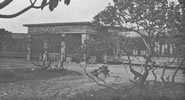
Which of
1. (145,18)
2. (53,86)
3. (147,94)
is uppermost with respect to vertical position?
(145,18)

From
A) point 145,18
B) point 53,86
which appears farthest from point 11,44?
point 145,18

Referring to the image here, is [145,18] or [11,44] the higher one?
[145,18]

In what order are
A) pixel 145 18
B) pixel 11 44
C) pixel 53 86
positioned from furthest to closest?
1. pixel 11 44
2. pixel 53 86
3. pixel 145 18

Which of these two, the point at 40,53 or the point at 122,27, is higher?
the point at 122,27

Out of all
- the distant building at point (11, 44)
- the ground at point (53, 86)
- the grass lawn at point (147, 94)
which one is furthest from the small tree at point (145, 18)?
the distant building at point (11, 44)

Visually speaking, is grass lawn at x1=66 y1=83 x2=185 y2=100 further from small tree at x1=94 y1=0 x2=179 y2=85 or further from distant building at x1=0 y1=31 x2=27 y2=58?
distant building at x1=0 y1=31 x2=27 y2=58

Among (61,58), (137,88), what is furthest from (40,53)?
(137,88)

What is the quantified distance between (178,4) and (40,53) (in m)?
5.98

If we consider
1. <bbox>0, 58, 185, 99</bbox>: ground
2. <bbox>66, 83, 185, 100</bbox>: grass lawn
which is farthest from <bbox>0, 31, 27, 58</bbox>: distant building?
<bbox>66, 83, 185, 100</bbox>: grass lawn

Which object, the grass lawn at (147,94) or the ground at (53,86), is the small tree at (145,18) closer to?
the grass lawn at (147,94)

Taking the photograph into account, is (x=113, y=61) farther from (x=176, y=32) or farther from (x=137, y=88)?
(x=176, y=32)

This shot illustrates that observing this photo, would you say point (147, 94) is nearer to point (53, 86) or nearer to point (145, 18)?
point (145, 18)

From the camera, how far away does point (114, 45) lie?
350 centimetres

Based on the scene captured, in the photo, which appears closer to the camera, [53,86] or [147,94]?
[147,94]
